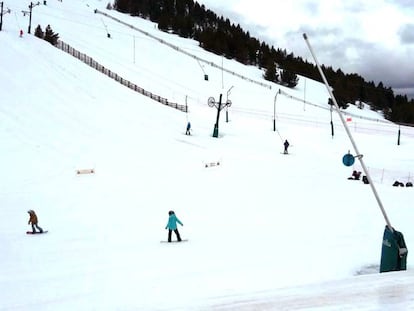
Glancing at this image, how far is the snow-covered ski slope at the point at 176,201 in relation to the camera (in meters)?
8.69

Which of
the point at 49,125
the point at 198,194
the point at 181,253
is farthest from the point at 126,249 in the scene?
the point at 49,125

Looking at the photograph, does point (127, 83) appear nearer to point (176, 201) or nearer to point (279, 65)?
point (176, 201)

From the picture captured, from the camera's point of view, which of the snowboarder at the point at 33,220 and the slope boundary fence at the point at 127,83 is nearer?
the snowboarder at the point at 33,220

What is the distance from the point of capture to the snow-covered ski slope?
8688 millimetres

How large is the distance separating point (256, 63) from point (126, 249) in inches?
3764

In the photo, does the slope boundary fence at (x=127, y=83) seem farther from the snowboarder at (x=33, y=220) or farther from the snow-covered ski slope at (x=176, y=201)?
the snowboarder at (x=33, y=220)

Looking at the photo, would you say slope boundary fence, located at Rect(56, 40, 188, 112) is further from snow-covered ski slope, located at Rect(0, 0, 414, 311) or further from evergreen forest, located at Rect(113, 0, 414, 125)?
evergreen forest, located at Rect(113, 0, 414, 125)

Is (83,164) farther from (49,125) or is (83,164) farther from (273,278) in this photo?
(273,278)

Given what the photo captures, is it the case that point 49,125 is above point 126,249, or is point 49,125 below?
above

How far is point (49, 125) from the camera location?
A: 32.7 metres

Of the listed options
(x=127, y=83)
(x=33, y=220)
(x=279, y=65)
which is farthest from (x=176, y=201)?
(x=279, y=65)

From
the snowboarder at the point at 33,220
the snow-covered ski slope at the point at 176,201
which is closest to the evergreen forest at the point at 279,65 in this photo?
the snow-covered ski slope at the point at 176,201

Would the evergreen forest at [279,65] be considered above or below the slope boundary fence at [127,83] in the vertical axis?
above

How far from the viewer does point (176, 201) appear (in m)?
19.7
